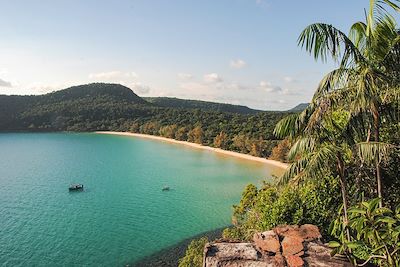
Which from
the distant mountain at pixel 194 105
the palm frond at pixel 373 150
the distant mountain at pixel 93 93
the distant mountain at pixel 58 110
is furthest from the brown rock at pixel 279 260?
the distant mountain at pixel 194 105

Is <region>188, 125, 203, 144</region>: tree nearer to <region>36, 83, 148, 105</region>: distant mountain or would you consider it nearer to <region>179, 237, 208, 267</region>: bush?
<region>179, 237, 208, 267</region>: bush

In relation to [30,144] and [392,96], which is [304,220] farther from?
[30,144]

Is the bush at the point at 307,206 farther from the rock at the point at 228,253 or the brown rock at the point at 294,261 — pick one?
the brown rock at the point at 294,261

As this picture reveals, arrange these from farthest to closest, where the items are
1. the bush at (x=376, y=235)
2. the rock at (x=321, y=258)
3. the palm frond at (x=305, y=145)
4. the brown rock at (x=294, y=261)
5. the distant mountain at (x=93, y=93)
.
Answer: the distant mountain at (x=93, y=93) → the palm frond at (x=305, y=145) → the rock at (x=321, y=258) → the brown rock at (x=294, y=261) → the bush at (x=376, y=235)

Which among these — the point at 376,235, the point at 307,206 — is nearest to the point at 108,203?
the point at 307,206

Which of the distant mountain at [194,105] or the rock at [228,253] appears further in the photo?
the distant mountain at [194,105]

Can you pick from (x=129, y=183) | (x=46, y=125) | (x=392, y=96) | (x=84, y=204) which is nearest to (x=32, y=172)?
(x=129, y=183)
